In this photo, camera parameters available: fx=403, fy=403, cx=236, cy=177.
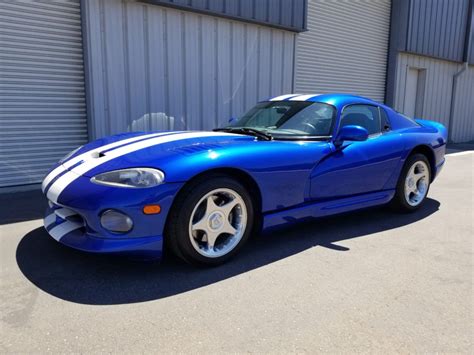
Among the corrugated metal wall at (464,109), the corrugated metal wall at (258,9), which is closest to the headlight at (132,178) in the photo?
the corrugated metal wall at (258,9)

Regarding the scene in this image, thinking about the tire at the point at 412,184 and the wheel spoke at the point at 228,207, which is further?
the tire at the point at 412,184

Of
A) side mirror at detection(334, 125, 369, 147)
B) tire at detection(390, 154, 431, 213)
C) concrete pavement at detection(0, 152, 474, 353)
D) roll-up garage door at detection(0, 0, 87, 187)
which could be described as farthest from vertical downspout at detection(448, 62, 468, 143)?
roll-up garage door at detection(0, 0, 87, 187)

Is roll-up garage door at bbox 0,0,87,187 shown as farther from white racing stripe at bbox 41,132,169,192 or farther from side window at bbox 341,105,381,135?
side window at bbox 341,105,381,135

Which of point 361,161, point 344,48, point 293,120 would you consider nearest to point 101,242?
point 293,120

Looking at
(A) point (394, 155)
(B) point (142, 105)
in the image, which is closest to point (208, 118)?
(B) point (142, 105)

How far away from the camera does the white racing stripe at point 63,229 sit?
9.13 feet

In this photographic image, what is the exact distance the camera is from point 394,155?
13.7 feet

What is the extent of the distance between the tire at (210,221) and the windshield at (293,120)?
0.82 metres

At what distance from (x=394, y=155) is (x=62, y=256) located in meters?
Result: 3.28

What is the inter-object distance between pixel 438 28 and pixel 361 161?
11.2 meters

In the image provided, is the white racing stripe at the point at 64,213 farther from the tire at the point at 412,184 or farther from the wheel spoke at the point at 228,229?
the tire at the point at 412,184

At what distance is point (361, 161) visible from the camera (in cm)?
383

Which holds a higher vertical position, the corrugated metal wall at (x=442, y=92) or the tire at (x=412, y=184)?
the corrugated metal wall at (x=442, y=92)

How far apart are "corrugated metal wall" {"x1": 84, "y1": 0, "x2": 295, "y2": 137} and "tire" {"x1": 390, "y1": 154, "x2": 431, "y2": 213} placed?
3939 millimetres
